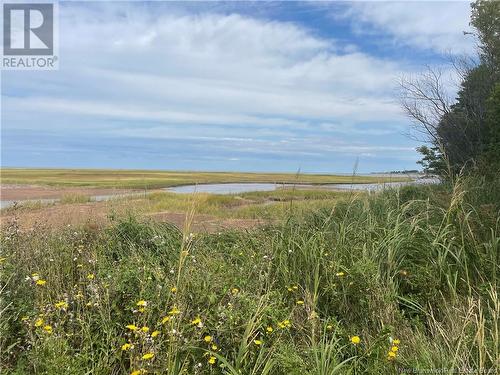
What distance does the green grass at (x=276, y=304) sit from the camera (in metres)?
2.88

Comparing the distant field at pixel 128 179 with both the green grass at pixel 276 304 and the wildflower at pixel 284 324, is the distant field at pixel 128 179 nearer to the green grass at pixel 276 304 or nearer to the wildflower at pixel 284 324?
the green grass at pixel 276 304

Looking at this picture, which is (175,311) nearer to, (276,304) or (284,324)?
(284,324)

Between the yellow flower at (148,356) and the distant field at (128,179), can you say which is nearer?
the yellow flower at (148,356)

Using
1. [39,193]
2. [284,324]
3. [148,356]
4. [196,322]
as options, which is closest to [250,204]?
[284,324]

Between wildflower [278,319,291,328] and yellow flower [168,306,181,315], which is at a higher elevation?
yellow flower [168,306,181,315]

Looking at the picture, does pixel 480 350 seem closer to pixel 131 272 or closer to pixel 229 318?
pixel 229 318

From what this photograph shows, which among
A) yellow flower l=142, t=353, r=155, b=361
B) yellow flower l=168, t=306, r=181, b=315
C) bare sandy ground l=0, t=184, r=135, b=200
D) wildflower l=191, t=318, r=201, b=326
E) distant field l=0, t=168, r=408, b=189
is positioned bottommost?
bare sandy ground l=0, t=184, r=135, b=200

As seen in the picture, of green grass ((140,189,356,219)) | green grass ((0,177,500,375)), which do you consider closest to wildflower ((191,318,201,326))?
green grass ((0,177,500,375))

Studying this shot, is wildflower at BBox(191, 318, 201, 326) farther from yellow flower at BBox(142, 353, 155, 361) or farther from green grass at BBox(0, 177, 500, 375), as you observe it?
yellow flower at BBox(142, 353, 155, 361)

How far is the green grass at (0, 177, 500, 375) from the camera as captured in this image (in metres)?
2.88

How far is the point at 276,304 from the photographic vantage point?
3.71 metres

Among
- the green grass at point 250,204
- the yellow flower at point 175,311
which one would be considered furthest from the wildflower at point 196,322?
the green grass at point 250,204

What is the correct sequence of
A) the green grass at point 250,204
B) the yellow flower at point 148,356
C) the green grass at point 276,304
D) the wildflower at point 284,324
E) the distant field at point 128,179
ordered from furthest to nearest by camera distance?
the distant field at point 128,179
the green grass at point 250,204
the wildflower at point 284,324
the green grass at point 276,304
the yellow flower at point 148,356

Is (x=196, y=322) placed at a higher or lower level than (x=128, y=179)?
lower
